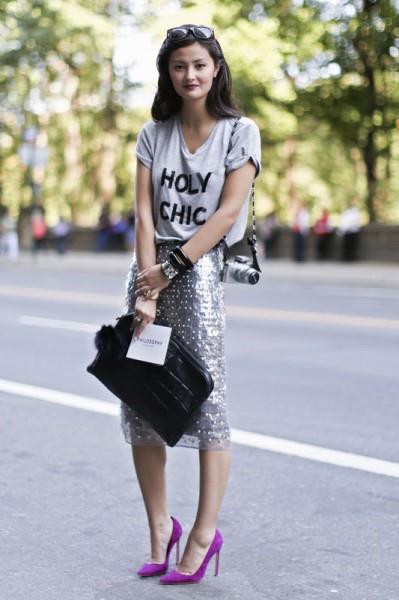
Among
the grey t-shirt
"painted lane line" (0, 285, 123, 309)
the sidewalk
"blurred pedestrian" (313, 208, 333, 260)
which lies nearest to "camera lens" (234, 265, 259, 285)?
the grey t-shirt

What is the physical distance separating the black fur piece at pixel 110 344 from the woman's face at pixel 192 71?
846mm

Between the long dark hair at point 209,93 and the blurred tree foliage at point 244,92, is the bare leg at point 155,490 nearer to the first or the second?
the long dark hair at point 209,93

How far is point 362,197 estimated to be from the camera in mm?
51969

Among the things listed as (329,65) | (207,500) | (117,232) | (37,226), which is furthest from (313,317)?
(117,232)

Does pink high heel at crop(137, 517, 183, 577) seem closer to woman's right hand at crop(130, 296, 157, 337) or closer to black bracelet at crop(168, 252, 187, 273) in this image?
woman's right hand at crop(130, 296, 157, 337)

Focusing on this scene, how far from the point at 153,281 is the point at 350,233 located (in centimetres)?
2489

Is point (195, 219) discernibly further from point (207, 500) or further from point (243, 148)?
point (207, 500)

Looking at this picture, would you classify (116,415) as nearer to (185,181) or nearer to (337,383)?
(337,383)

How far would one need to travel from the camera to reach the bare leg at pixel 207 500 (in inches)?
145

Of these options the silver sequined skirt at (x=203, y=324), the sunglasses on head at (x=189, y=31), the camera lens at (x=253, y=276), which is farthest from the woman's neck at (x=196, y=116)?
the camera lens at (x=253, y=276)

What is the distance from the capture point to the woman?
362 centimetres

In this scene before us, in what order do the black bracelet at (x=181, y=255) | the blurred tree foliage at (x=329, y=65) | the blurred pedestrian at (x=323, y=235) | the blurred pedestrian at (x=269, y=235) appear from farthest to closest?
the blurred pedestrian at (x=269, y=235) < the blurred tree foliage at (x=329, y=65) < the blurred pedestrian at (x=323, y=235) < the black bracelet at (x=181, y=255)

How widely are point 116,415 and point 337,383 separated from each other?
208 cm

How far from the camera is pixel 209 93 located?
12.2 feet
